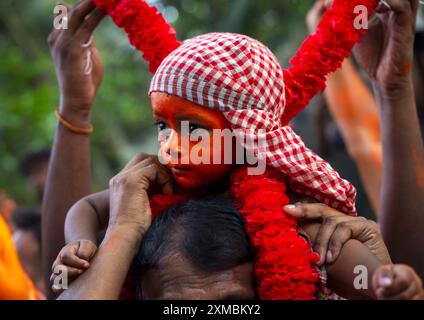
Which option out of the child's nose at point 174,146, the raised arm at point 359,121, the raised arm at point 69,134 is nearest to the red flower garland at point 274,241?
the child's nose at point 174,146

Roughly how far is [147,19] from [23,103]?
9.08 metres

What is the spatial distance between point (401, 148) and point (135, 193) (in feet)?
3.67

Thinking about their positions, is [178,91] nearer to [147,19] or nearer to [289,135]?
[289,135]

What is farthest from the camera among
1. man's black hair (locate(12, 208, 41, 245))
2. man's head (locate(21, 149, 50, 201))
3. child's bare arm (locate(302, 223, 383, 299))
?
man's head (locate(21, 149, 50, 201))

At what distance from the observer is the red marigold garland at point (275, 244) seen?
6.77 ft

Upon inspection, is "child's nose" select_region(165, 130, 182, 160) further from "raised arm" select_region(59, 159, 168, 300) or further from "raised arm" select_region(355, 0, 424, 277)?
"raised arm" select_region(355, 0, 424, 277)

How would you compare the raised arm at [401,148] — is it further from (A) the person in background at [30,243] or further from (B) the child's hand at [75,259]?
(A) the person in background at [30,243]

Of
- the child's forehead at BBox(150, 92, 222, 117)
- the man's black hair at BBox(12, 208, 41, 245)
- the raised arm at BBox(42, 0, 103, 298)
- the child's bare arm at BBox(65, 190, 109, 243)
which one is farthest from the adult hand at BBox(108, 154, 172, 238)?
the man's black hair at BBox(12, 208, 41, 245)

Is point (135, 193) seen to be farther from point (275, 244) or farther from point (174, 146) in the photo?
point (275, 244)

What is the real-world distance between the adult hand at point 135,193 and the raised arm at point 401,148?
0.94 meters

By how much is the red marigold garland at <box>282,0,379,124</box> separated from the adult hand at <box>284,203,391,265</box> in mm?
455

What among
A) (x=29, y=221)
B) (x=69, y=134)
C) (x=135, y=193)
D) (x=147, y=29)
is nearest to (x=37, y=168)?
(x=29, y=221)

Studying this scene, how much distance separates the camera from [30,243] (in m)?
5.10

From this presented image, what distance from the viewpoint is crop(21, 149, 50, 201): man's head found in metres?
6.21
